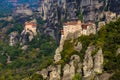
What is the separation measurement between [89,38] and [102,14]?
6677 centimetres

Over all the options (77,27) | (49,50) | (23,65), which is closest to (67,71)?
(77,27)

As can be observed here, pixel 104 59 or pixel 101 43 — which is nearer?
pixel 104 59

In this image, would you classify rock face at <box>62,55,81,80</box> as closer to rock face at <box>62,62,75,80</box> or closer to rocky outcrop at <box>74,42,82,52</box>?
rock face at <box>62,62,75,80</box>

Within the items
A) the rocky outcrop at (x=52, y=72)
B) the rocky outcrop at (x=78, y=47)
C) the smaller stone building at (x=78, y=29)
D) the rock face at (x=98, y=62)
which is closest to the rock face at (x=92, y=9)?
the smaller stone building at (x=78, y=29)

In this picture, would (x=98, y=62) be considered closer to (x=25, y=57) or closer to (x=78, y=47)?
(x=78, y=47)

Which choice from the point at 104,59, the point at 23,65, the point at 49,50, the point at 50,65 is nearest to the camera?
→ the point at 104,59

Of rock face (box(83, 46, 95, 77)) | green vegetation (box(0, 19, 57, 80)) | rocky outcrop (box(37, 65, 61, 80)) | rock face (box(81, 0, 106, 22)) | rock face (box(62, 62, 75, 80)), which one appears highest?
rock face (box(83, 46, 95, 77))

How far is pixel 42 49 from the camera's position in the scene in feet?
631

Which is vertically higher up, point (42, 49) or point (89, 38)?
point (89, 38)

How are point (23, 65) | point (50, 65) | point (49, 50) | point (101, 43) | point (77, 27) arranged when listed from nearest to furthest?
point (101, 43) < point (50, 65) < point (77, 27) < point (23, 65) < point (49, 50)

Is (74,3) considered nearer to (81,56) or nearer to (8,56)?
(8,56)

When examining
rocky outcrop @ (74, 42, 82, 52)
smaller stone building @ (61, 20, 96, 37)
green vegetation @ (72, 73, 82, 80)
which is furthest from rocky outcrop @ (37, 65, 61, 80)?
smaller stone building @ (61, 20, 96, 37)

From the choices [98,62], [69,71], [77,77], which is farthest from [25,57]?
[98,62]

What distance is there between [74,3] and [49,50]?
22408mm
